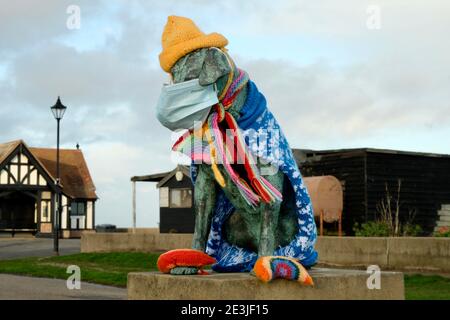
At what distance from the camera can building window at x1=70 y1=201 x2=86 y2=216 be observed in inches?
1876

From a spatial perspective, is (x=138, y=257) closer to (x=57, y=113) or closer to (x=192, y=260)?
(x=57, y=113)

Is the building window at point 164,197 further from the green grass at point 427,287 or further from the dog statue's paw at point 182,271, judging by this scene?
the dog statue's paw at point 182,271

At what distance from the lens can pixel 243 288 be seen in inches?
233

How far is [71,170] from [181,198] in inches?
472

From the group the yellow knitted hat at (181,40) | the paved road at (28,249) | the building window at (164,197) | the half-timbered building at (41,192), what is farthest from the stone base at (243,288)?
the half-timbered building at (41,192)

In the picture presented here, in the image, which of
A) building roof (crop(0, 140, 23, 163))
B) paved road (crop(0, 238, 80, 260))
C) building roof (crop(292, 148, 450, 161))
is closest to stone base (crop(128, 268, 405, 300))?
paved road (crop(0, 238, 80, 260))

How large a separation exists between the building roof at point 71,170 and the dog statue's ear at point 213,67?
133ft

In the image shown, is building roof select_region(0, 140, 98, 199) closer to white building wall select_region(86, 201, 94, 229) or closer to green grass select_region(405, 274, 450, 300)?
white building wall select_region(86, 201, 94, 229)

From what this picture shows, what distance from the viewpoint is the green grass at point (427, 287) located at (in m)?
12.7

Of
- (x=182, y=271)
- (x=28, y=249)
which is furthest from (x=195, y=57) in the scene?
(x=28, y=249)

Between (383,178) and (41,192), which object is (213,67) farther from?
(41,192)

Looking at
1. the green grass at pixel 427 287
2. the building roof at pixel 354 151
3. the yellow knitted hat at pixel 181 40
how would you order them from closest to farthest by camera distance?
1. the yellow knitted hat at pixel 181 40
2. the green grass at pixel 427 287
3. the building roof at pixel 354 151

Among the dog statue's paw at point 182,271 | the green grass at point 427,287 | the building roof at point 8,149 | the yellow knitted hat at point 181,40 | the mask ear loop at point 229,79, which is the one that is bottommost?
the green grass at point 427,287
